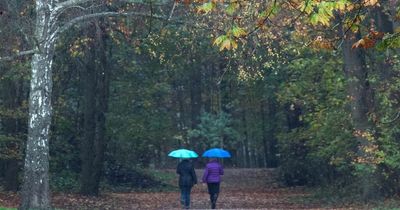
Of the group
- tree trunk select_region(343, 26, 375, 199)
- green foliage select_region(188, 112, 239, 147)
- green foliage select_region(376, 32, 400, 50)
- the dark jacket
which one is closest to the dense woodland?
tree trunk select_region(343, 26, 375, 199)

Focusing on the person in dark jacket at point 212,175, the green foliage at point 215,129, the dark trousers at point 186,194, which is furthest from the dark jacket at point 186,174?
the green foliage at point 215,129

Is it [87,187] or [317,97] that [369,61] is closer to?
[317,97]

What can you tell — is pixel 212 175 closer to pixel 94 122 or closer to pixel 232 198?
pixel 94 122

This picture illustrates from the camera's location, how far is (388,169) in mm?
28172

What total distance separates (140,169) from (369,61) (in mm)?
16435

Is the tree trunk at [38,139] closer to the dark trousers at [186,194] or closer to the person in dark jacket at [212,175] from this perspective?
the dark trousers at [186,194]

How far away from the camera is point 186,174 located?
25.0 metres

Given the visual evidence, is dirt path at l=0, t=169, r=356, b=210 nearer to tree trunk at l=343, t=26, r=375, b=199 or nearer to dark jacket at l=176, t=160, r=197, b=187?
tree trunk at l=343, t=26, r=375, b=199

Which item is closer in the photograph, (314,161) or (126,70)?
(126,70)

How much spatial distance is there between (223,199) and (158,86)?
636 centimetres

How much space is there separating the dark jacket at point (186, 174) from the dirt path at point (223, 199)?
328 cm

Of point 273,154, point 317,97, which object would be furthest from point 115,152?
point 273,154

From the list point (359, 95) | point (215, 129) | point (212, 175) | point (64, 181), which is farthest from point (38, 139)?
point (215, 129)

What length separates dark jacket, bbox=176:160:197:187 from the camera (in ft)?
81.8
